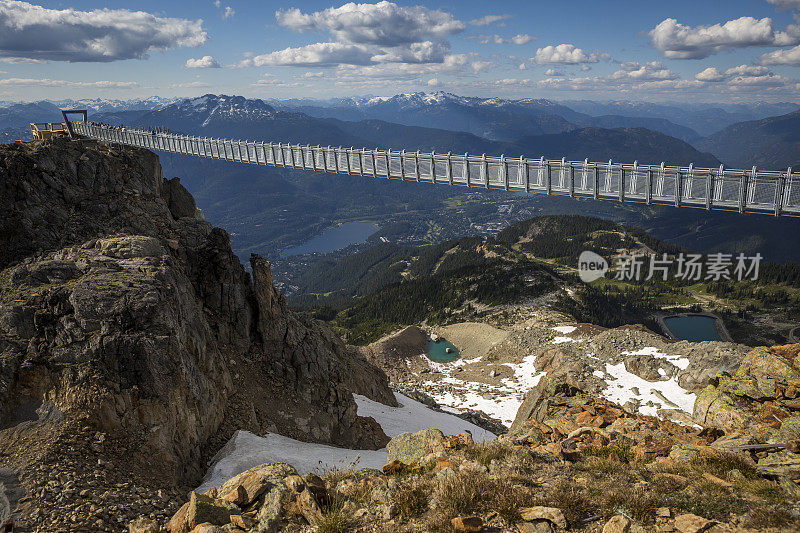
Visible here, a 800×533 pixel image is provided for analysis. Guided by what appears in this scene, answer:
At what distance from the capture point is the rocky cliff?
455 inches

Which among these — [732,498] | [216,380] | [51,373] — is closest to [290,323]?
[216,380]

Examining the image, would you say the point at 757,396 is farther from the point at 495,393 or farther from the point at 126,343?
the point at 495,393

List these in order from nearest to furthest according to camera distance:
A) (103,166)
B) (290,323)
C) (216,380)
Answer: (216,380) → (103,166) → (290,323)

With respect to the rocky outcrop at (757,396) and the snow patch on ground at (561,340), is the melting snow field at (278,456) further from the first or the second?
the snow patch on ground at (561,340)

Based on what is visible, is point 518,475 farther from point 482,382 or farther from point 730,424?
point 482,382

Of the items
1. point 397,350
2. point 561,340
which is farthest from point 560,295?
point 397,350

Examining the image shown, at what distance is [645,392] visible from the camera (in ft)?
130

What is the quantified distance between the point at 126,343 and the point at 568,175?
2960 centimetres

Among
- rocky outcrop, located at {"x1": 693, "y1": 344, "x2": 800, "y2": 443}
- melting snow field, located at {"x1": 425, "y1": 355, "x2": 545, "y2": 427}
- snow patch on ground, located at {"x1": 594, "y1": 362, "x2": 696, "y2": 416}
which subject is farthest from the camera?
melting snow field, located at {"x1": 425, "y1": 355, "x2": 545, "y2": 427}

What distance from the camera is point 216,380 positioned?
18.5 meters

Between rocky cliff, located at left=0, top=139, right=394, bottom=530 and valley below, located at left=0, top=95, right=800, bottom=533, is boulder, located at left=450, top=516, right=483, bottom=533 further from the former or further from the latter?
rocky cliff, located at left=0, top=139, right=394, bottom=530

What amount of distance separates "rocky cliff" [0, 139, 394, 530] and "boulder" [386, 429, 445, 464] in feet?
20.7

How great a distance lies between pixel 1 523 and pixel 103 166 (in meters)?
19.6

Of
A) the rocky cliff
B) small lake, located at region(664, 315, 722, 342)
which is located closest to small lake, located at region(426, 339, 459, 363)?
the rocky cliff
